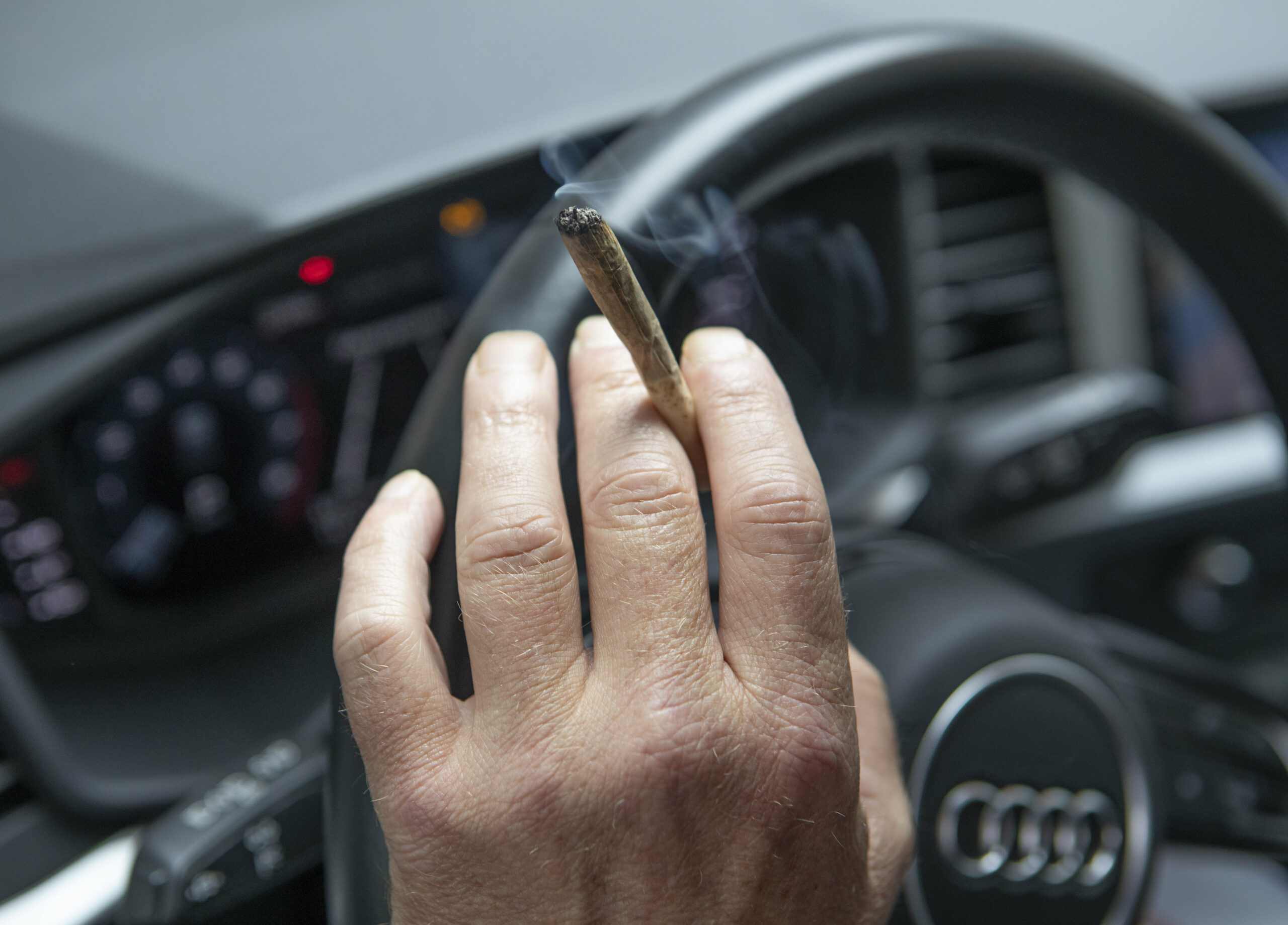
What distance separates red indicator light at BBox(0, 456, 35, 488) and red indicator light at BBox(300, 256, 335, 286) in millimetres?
209

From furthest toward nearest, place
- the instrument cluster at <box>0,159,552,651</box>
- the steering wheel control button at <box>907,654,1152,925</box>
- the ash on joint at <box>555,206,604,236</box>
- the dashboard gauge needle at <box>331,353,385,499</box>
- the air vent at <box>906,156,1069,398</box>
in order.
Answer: the air vent at <box>906,156,1069,398</box> < the dashboard gauge needle at <box>331,353,385,499</box> < the instrument cluster at <box>0,159,552,651</box> < the steering wheel control button at <box>907,654,1152,925</box> < the ash on joint at <box>555,206,604,236</box>

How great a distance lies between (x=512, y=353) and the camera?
38 centimetres

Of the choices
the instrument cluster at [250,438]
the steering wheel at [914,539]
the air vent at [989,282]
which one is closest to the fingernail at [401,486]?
the steering wheel at [914,539]

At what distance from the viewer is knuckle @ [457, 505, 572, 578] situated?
13.4 inches

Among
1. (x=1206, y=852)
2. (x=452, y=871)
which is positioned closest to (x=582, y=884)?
(x=452, y=871)

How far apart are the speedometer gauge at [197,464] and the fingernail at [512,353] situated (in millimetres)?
397

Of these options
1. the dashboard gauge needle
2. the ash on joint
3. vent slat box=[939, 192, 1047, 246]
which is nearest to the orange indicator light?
the dashboard gauge needle

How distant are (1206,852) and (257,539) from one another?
80 centimetres

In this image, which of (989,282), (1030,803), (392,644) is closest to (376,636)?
(392,644)

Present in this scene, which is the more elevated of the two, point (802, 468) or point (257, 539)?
point (802, 468)

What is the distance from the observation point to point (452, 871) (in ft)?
1.20

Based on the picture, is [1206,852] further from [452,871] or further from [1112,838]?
[452,871]

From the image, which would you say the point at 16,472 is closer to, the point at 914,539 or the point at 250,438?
the point at 250,438

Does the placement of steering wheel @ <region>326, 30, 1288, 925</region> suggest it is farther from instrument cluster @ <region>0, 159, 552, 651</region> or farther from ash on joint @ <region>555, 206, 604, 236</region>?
instrument cluster @ <region>0, 159, 552, 651</region>
